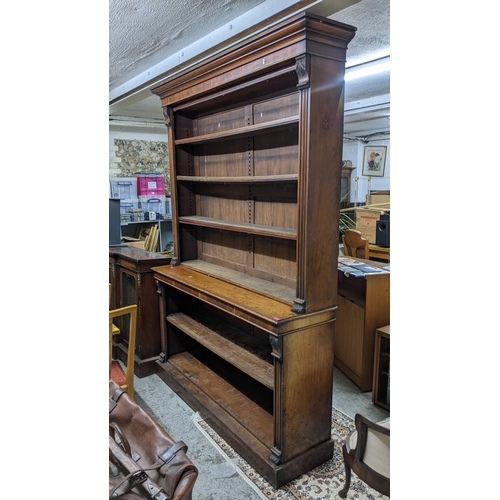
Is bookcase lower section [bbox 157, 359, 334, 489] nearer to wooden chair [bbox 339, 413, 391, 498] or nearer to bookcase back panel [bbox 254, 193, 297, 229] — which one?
wooden chair [bbox 339, 413, 391, 498]

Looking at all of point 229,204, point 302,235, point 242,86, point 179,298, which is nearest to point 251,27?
point 242,86

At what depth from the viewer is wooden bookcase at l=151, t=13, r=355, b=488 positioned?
5.96ft

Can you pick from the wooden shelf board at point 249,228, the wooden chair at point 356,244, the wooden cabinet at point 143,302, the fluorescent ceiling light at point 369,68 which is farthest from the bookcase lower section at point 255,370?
the fluorescent ceiling light at point 369,68

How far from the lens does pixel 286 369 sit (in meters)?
1.89

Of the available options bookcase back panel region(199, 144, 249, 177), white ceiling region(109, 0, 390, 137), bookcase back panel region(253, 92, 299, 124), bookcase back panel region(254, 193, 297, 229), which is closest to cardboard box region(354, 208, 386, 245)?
white ceiling region(109, 0, 390, 137)

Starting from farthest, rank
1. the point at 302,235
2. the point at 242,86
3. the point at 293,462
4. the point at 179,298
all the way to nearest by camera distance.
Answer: the point at 179,298 < the point at 242,86 < the point at 293,462 < the point at 302,235

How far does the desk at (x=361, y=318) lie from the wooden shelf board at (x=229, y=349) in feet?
2.75

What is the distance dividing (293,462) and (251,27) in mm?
2502

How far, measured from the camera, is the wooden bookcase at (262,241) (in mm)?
1817

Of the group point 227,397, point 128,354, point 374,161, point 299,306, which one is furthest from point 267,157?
point 374,161

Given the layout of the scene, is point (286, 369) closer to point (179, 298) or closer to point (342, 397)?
point (342, 397)
